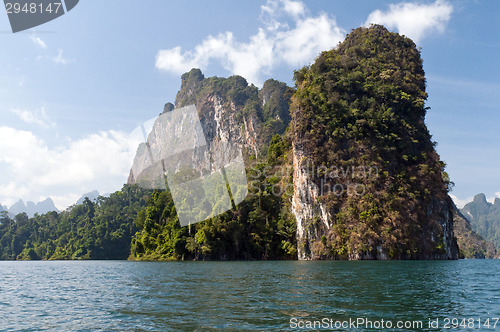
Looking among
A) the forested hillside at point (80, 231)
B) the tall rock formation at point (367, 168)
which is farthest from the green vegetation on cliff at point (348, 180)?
the forested hillside at point (80, 231)

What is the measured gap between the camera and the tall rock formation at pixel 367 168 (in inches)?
2025

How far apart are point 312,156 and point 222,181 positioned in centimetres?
1707

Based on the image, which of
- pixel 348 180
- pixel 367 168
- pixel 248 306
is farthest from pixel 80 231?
pixel 248 306

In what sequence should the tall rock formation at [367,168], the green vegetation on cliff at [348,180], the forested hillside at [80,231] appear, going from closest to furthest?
the tall rock formation at [367,168] < the green vegetation on cliff at [348,180] < the forested hillside at [80,231]

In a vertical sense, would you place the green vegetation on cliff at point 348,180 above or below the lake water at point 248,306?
above

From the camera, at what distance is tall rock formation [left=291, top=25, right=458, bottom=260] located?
51438mm

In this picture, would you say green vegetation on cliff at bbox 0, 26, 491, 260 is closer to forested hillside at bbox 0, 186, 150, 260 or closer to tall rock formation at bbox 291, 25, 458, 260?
tall rock formation at bbox 291, 25, 458, 260

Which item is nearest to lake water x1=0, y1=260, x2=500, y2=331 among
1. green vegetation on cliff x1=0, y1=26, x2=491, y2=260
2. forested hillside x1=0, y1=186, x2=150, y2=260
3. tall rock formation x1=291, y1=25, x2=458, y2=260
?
tall rock formation x1=291, y1=25, x2=458, y2=260

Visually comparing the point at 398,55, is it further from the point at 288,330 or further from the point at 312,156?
the point at 288,330

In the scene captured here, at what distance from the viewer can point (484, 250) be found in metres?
121

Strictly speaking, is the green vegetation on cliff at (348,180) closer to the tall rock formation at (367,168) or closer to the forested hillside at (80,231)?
the tall rock formation at (367,168)

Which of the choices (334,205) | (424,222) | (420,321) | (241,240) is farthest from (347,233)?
(420,321)

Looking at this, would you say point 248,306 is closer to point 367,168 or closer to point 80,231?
point 367,168

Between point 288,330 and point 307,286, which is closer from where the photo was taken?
point 288,330
